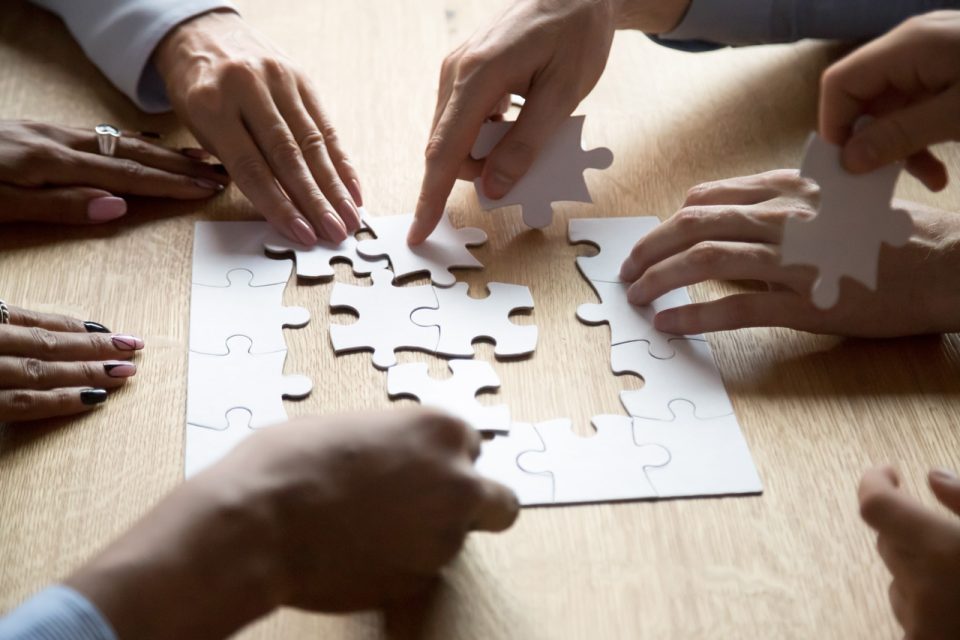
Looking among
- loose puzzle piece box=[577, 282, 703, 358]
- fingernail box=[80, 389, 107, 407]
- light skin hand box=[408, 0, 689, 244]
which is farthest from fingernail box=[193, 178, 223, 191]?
loose puzzle piece box=[577, 282, 703, 358]

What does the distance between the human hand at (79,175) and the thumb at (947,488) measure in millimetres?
1115

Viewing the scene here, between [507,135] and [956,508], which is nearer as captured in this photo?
[956,508]

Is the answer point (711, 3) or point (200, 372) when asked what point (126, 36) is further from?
point (711, 3)

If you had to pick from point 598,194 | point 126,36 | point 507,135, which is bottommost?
point 598,194

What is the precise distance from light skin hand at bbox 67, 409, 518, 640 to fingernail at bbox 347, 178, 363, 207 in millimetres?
640

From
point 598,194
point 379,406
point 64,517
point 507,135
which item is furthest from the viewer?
point 598,194

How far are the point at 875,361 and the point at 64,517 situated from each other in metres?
1.01

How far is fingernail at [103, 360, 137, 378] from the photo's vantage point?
124 cm

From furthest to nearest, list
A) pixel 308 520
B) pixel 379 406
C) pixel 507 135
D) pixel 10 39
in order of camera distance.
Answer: pixel 10 39
pixel 507 135
pixel 379 406
pixel 308 520

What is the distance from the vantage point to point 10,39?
1903mm

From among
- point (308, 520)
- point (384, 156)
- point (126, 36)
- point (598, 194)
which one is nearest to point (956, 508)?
point (308, 520)

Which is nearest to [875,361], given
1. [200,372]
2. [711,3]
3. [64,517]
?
[711,3]

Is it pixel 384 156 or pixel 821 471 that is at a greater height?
pixel 384 156

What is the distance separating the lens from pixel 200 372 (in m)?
1.25
